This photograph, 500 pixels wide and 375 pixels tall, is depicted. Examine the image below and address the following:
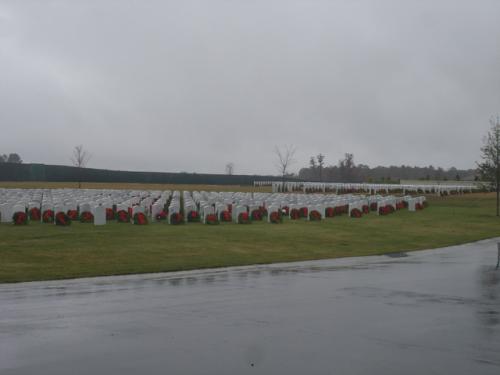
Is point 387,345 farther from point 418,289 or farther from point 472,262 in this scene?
point 472,262

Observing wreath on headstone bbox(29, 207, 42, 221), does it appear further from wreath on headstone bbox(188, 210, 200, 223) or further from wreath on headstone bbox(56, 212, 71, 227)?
wreath on headstone bbox(188, 210, 200, 223)

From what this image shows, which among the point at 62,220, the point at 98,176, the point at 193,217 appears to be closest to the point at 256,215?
the point at 193,217

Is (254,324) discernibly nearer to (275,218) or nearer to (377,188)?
(275,218)

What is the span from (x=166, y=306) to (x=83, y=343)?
7.80 ft

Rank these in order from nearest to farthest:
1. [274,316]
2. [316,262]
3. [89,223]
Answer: [274,316], [316,262], [89,223]

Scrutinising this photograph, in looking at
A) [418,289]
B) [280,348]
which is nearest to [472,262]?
[418,289]

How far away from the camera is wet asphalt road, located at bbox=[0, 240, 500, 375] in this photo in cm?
642

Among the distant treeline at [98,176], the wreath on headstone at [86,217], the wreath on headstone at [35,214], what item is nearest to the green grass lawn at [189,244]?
the wreath on headstone at [86,217]

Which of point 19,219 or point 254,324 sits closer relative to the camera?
point 254,324

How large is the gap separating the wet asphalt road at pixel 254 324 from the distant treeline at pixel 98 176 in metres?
63.6

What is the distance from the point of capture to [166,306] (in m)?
9.43

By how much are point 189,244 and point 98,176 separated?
64.3m

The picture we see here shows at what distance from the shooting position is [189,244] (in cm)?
1795

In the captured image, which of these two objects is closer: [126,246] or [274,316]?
[274,316]
